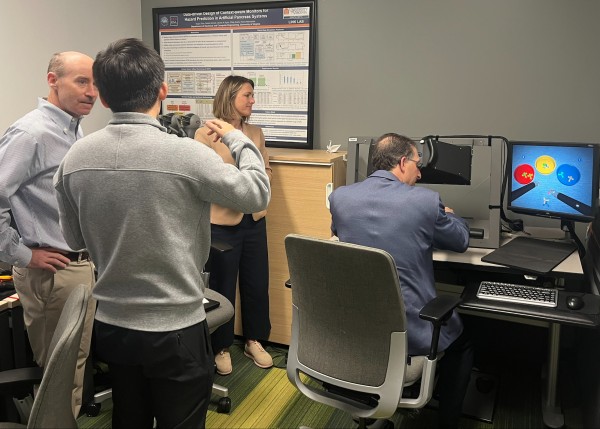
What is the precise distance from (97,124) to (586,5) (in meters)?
2.71

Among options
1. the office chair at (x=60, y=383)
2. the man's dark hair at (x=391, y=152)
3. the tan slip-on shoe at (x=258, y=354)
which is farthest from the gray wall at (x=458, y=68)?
the office chair at (x=60, y=383)

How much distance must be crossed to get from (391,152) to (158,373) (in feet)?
3.90

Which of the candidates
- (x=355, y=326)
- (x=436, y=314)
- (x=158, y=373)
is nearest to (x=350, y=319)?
(x=355, y=326)

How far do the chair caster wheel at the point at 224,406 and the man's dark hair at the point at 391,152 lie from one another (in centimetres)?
126

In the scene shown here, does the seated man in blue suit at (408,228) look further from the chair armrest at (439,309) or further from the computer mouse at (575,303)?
the computer mouse at (575,303)

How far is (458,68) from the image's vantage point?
2.92 m

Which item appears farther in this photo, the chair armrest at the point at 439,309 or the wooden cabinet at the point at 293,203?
the wooden cabinet at the point at 293,203

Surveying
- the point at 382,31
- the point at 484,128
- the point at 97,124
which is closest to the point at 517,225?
the point at 484,128

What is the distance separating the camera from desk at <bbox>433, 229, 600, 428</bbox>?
1.98 meters

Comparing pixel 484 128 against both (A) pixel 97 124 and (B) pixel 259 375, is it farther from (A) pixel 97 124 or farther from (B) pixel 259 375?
(A) pixel 97 124

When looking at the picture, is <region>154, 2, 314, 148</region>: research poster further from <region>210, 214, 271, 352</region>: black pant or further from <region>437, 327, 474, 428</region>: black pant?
<region>437, 327, 474, 428</region>: black pant

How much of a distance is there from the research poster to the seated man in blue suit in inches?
46.4

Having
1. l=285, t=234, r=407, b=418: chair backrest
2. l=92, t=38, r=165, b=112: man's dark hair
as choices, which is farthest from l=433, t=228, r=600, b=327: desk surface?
l=92, t=38, r=165, b=112: man's dark hair

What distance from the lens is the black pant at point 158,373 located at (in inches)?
56.0
